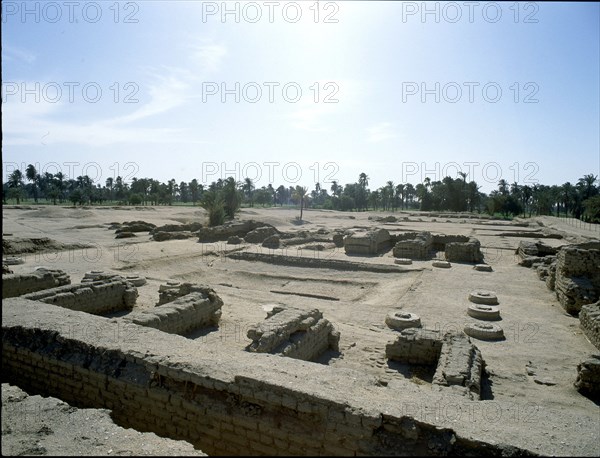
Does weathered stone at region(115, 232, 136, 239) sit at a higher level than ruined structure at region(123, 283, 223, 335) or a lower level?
higher

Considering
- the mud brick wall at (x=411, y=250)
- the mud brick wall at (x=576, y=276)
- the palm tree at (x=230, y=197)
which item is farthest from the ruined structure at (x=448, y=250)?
the palm tree at (x=230, y=197)

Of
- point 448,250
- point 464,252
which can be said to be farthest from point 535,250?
point 448,250

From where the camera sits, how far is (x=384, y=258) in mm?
21422

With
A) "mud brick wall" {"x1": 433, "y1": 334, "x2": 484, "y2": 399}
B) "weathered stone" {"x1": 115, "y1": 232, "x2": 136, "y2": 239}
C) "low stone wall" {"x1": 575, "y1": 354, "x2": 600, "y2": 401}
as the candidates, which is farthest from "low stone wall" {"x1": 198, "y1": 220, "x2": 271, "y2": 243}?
"low stone wall" {"x1": 575, "y1": 354, "x2": 600, "y2": 401}

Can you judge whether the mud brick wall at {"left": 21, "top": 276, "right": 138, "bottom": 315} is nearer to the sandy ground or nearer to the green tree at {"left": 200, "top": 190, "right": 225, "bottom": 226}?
the sandy ground

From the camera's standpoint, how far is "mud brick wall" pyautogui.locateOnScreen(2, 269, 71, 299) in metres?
11.5

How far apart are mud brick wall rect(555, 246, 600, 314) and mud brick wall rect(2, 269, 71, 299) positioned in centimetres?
1545

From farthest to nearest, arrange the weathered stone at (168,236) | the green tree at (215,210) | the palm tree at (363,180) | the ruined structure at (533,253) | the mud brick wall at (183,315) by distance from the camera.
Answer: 1. the palm tree at (363,180)
2. the green tree at (215,210)
3. the weathered stone at (168,236)
4. the ruined structure at (533,253)
5. the mud brick wall at (183,315)

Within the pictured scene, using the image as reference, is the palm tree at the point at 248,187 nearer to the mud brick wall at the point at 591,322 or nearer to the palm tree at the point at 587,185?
the palm tree at the point at 587,185

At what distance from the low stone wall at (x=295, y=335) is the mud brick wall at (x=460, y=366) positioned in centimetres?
265

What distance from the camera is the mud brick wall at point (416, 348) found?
883 cm

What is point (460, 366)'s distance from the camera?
7.34 metres

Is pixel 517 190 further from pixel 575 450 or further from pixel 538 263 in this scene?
pixel 575 450

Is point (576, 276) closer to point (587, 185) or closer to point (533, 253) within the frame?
point (533, 253)
